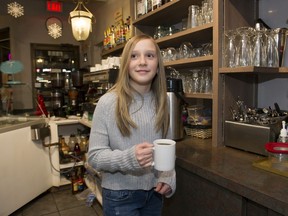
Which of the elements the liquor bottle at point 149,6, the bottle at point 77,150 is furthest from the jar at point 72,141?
the liquor bottle at point 149,6

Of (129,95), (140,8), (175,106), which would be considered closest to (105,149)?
(129,95)

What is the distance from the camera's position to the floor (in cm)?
234

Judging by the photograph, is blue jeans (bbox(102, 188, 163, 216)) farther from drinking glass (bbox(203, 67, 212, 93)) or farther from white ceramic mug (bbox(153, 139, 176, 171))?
drinking glass (bbox(203, 67, 212, 93))

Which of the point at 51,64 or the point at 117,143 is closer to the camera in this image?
the point at 117,143

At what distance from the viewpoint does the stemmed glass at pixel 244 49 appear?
135cm

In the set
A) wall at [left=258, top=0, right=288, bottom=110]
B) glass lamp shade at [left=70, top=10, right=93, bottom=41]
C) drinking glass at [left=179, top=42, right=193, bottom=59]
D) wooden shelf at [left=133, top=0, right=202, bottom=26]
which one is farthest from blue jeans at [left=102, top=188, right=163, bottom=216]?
glass lamp shade at [left=70, top=10, right=93, bottom=41]

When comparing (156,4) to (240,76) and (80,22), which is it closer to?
(240,76)

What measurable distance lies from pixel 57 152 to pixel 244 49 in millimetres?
2127

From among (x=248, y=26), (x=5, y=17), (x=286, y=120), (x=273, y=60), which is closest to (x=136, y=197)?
(x=286, y=120)

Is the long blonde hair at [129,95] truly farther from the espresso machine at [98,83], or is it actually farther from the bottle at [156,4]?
the espresso machine at [98,83]

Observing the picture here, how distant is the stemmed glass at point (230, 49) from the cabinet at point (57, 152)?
159 cm

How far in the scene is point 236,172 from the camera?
104 centimetres

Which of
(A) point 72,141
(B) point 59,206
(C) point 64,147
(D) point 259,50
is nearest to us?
(D) point 259,50

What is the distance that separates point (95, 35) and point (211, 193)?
382 cm
